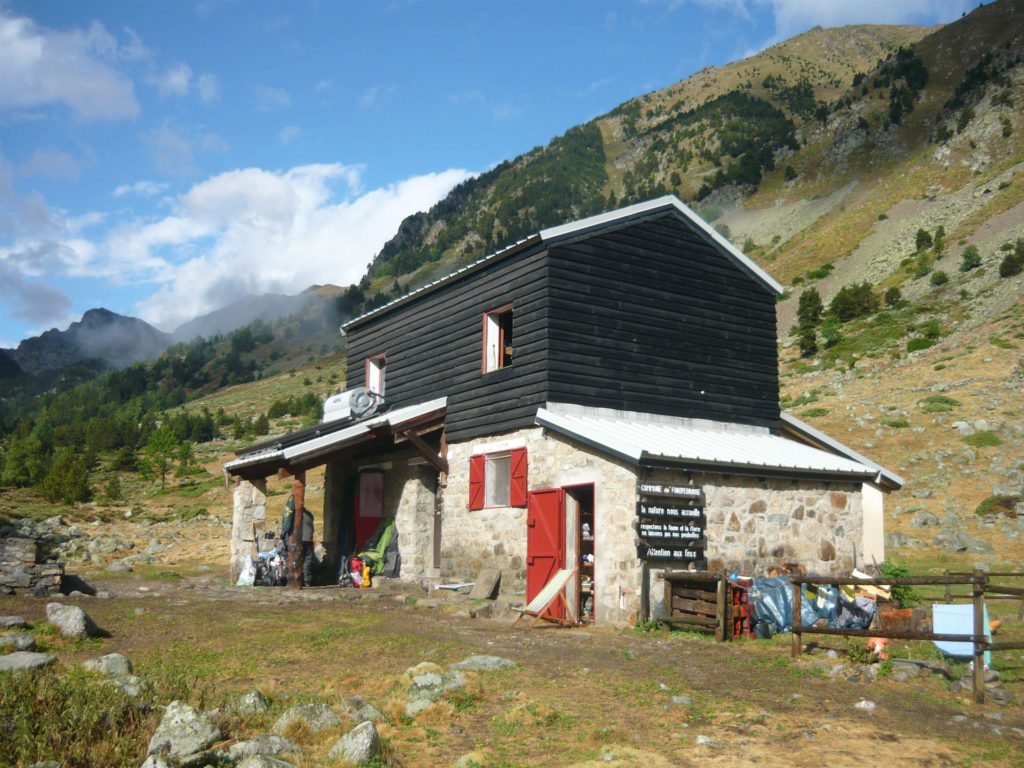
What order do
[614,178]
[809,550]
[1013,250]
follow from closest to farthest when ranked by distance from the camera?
[809,550] → [1013,250] → [614,178]

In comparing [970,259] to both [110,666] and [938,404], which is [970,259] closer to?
[938,404]

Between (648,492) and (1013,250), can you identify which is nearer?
(648,492)

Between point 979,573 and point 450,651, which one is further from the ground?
point 979,573

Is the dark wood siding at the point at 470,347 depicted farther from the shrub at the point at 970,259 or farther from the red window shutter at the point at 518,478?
the shrub at the point at 970,259

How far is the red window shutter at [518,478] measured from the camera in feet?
53.8

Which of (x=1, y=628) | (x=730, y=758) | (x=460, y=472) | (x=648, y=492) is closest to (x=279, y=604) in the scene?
(x=460, y=472)

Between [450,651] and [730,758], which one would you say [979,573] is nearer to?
[730,758]

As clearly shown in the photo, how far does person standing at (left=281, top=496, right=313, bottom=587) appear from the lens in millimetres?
18984

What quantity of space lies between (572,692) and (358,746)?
10.2 ft

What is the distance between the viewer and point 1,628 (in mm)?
10430

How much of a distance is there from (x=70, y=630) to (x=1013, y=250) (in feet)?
196

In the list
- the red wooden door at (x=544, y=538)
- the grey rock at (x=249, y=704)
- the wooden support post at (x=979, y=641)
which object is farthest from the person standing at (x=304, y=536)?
the wooden support post at (x=979, y=641)

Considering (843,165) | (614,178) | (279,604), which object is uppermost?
(614,178)

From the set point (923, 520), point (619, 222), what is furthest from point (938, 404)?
point (619, 222)
